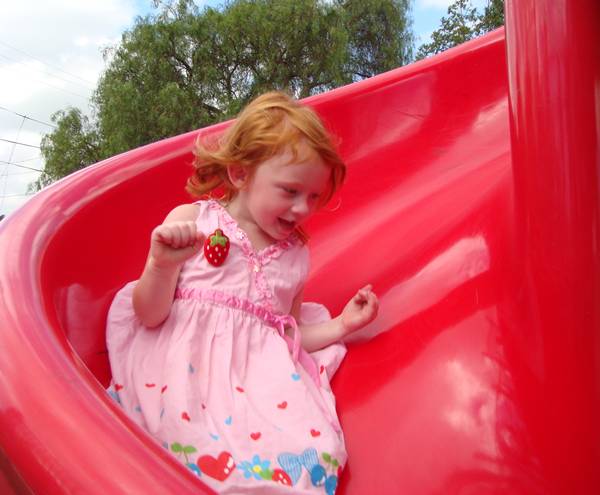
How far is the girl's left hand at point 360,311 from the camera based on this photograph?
97 centimetres

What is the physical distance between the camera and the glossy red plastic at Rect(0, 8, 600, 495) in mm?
583

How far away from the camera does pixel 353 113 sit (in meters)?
1.54

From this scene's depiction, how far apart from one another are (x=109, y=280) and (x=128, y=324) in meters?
0.14

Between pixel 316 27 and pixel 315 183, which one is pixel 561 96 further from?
pixel 316 27

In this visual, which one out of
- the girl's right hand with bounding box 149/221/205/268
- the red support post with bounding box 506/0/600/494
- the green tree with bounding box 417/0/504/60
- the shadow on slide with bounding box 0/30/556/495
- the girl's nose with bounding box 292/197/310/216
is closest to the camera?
the shadow on slide with bounding box 0/30/556/495

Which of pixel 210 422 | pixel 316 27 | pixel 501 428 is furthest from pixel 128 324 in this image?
pixel 316 27

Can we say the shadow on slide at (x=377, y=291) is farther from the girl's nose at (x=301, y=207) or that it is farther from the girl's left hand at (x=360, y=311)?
the girl's nose at (x=301, y=207)

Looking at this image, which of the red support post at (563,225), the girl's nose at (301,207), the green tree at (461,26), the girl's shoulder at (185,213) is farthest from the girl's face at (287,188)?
the green tree at (461,26)

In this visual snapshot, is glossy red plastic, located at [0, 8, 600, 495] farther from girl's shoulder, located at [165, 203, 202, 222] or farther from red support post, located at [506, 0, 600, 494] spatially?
girl's shoulder, located at [165, 203, 202, 222]

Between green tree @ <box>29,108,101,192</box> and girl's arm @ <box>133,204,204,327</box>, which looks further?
green tree @ <box>29,108,101,192</box>

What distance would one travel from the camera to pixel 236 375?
87 centimetres

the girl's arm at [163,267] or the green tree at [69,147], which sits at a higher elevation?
the green tree at [69,147]

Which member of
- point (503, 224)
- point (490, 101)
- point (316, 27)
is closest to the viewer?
point (503, 224)

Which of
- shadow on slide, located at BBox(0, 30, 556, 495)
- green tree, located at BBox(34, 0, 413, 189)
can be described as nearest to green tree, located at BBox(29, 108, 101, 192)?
green tree, located at BBox(34, 0, 413, 189)
